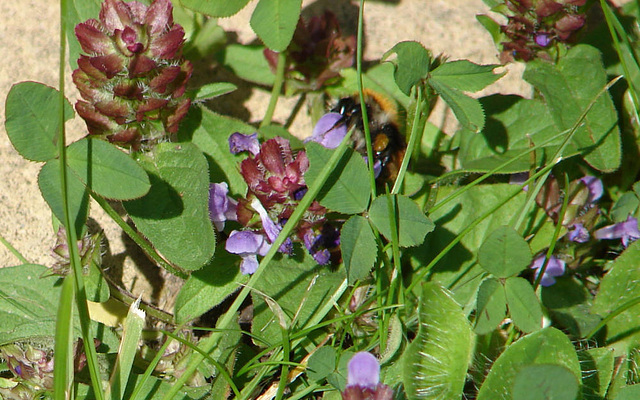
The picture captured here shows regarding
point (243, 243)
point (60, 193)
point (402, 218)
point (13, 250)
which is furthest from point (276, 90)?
point (13, 250)

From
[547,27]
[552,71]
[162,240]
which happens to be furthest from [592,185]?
[162,240]

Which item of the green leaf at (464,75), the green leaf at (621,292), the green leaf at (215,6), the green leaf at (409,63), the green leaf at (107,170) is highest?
the green leaf at (215,6)

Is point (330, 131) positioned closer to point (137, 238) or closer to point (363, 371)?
point (137, 238)

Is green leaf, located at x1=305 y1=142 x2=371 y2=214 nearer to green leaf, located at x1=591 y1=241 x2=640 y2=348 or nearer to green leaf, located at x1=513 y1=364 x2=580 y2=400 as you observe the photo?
green leaf, located at x1=513 y1=364 x2=580 y2=400

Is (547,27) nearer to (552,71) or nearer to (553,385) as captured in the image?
(552,71)

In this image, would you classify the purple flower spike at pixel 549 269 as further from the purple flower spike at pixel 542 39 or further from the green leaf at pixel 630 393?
the purple flower spike at pixel 542 39

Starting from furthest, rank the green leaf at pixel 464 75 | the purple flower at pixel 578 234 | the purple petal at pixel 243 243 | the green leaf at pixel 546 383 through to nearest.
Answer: the purple flower at pixel 578 234 → the green leaf at pixel 464 75 → the purple petal at pixel 243 243 → the green leaf at pixel 546 383

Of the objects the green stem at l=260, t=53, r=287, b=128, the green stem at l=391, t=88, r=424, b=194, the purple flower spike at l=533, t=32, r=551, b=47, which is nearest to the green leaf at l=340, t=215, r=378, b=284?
the green stem at l=391, t=88, r=424, b=194

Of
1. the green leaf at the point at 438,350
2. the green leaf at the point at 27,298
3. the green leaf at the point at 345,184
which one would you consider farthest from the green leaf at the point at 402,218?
the green leaf at the point at 27,298
